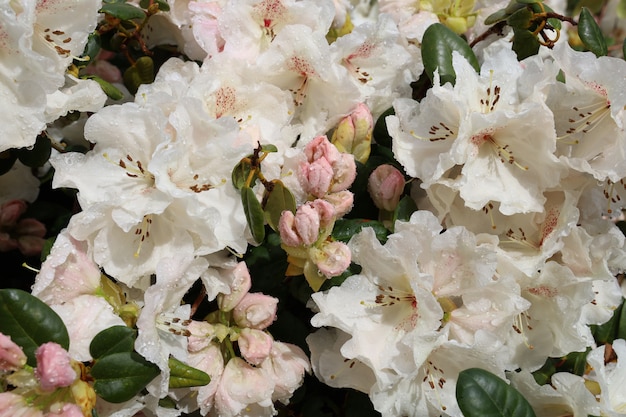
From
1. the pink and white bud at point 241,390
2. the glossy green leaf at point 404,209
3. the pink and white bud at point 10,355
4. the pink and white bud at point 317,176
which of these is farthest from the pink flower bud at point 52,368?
the glossy green leaf at point 404,209

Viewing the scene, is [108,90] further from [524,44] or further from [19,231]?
[524,44]

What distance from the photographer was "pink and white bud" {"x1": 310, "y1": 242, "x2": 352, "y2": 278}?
1026 millimetres

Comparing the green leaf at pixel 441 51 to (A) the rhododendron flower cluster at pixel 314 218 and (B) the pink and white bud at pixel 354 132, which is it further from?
(B) the pink and white bud at pixel 354 132

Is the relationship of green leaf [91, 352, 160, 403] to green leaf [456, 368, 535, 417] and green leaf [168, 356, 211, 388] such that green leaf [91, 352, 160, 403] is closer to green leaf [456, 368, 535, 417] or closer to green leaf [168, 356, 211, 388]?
green leaf [168, 356, 211, 388]

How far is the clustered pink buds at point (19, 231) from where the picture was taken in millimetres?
1261

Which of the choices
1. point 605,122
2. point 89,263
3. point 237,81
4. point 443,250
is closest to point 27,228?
point 89,263

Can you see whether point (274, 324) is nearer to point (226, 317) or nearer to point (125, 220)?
point (226, 317)

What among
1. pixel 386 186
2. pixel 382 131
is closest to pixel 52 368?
pixel 386 186

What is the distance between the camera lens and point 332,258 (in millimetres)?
1031

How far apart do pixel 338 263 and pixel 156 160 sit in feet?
0.92

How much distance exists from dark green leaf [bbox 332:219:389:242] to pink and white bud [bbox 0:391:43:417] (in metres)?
0.49

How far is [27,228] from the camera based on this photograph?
1278 millimetres

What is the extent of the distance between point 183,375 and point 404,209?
0.41m

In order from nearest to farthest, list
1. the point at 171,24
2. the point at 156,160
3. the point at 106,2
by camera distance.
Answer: the point at 156,160 → the point at 106,2 → the point at 171,24
